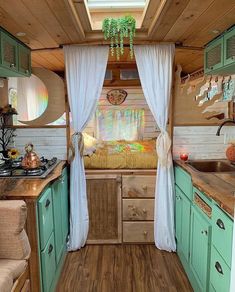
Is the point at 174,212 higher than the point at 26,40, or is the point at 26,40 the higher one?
the point at 26,40

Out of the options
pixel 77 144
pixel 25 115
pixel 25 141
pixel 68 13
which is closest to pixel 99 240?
pixel 77 144

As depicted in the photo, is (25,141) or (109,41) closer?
(109,41)

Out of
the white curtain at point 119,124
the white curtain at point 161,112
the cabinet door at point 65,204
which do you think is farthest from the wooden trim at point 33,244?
the white curtain at point 119,124

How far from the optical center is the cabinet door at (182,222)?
2320 mm

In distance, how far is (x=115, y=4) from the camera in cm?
198

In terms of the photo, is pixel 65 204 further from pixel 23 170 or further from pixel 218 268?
pixel 218 268

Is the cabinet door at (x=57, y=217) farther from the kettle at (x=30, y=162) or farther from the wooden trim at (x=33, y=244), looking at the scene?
the wooden trim at (x=33, y=244)

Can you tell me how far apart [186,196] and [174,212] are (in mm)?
494

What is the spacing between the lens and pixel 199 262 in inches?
77.6

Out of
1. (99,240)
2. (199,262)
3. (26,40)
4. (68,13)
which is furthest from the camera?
(99,240)

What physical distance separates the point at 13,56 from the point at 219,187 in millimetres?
1842

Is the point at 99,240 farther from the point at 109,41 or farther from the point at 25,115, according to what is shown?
the point at 109,41

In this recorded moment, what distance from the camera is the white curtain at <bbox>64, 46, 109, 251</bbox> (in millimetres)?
2615

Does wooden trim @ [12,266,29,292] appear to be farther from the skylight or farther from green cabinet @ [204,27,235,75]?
green cabinet @ [204,27,235,75]
